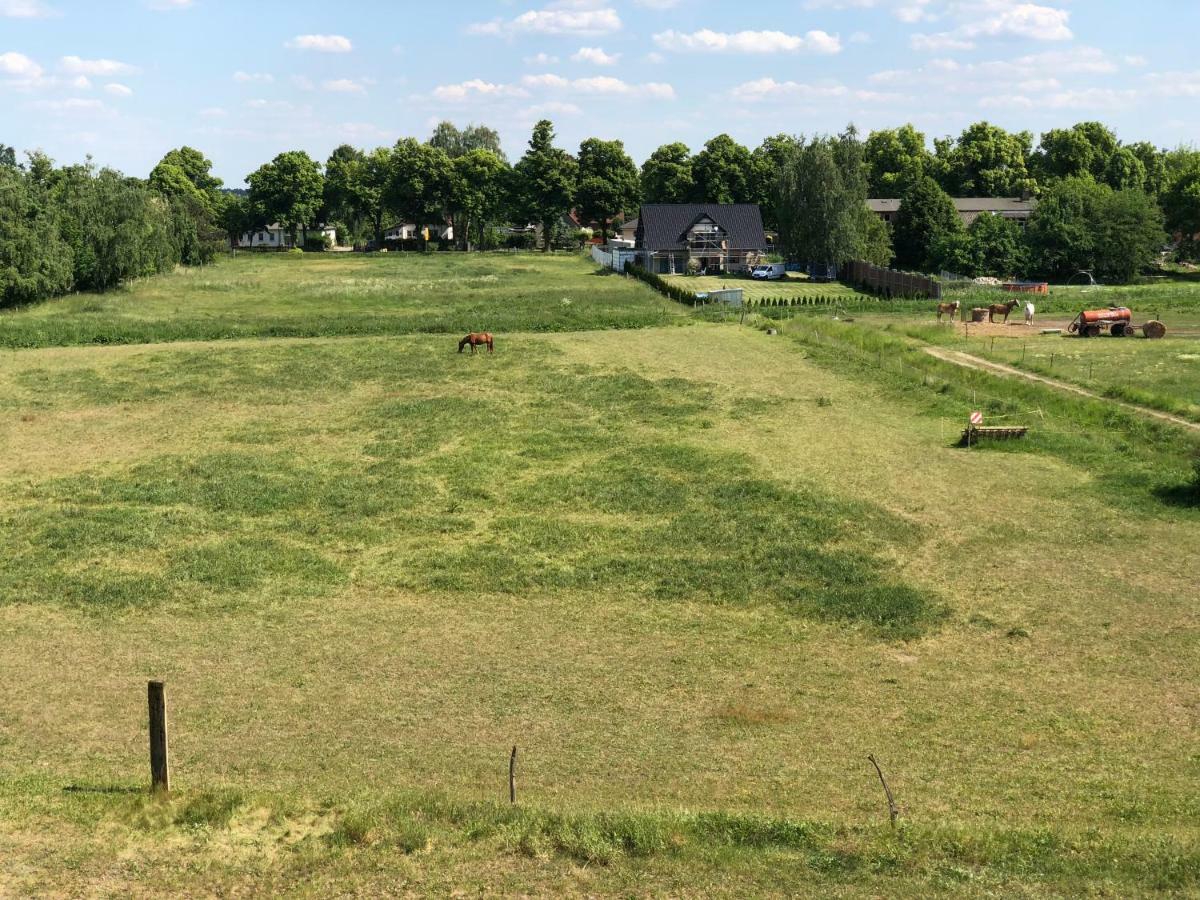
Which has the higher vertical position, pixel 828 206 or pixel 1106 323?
pixel 828 206

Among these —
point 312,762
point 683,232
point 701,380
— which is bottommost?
point 312,762

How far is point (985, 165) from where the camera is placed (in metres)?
130

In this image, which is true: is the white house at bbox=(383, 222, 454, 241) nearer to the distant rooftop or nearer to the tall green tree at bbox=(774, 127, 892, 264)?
the distant rooftop

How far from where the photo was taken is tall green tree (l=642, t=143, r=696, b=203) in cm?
12300

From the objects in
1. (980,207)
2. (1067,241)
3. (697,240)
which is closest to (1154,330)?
(1067,241)

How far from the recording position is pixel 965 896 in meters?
10.3

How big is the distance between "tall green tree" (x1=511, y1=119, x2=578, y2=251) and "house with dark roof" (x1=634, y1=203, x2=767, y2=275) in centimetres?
3023

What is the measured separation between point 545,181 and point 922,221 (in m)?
47.8

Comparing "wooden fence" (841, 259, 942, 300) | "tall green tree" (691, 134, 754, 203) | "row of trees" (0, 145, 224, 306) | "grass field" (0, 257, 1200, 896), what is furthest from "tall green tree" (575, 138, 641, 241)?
"grass field" (0, 257, 1200, 896)

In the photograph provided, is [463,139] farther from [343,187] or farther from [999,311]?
[999,311]

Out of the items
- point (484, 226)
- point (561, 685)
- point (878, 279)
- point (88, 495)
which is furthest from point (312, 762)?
point (484, 226)

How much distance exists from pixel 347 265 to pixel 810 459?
→ 8414 cm

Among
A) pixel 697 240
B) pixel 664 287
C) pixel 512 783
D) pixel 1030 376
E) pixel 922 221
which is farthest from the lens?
pixel 697 240

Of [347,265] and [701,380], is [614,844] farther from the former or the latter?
[347,265]
